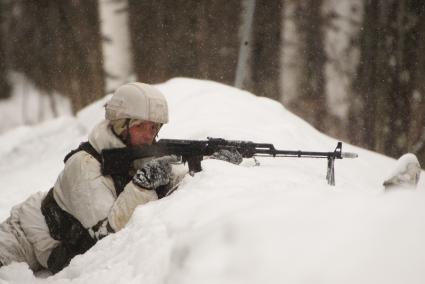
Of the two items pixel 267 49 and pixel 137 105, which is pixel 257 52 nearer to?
pixel 267 49

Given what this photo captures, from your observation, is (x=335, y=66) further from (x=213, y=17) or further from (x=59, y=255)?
(x=59, y=255)

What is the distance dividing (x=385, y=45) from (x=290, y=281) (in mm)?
9534

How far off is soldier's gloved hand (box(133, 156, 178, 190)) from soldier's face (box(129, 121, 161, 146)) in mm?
273

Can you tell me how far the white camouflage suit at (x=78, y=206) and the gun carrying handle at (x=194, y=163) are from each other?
1.34 feet

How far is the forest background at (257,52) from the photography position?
10.3m

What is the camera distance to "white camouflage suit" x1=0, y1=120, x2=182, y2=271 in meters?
2.97

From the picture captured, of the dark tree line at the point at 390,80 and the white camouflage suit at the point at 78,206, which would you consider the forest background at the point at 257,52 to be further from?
the white camouflage suit at the point at 78,206

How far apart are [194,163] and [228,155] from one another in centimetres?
33

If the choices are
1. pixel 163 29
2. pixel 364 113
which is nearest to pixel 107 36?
pixel 163 29

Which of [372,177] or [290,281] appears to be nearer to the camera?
[290,281]

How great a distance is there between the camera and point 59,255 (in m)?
3.20

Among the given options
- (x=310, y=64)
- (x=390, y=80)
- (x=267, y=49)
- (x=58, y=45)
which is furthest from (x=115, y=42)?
(x=390, y=80)

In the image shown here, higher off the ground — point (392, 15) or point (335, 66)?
point (392, 15)

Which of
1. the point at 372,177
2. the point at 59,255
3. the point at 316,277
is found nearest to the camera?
the point at 316,277
